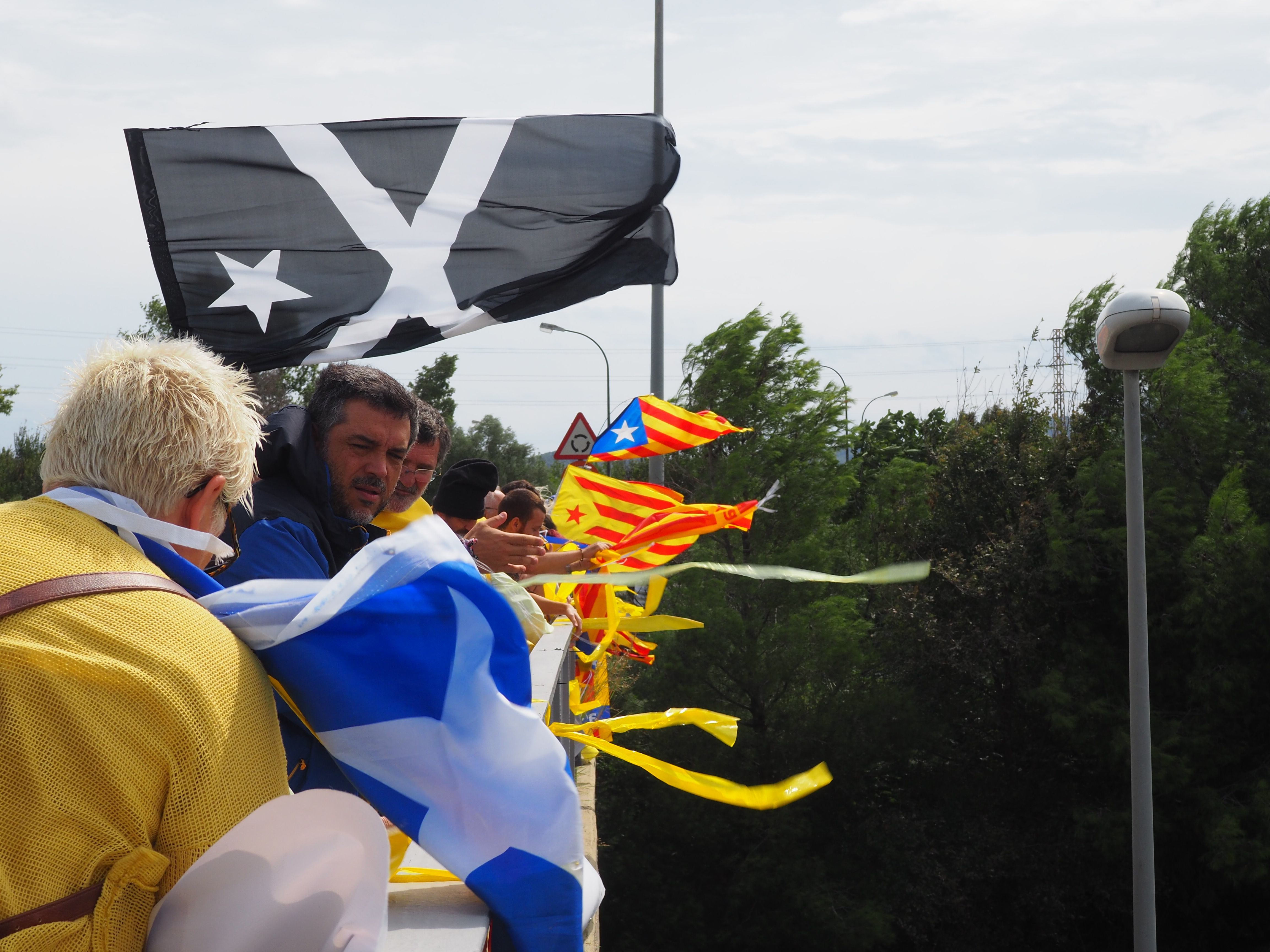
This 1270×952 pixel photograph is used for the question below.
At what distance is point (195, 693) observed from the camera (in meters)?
1.24

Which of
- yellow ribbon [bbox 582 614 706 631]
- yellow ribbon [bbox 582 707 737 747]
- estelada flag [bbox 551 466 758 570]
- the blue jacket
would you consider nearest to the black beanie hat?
yellow ribbon [bbox 582 614 706 631]

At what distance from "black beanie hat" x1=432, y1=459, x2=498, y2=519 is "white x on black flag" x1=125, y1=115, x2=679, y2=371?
49 cm

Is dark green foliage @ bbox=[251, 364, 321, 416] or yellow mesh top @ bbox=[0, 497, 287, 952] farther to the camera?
dark green foliage @ bbox=[251, 364, 321, 416]

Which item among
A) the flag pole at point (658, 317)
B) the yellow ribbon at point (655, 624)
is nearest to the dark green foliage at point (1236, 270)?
the flag pole at point (658, 317)

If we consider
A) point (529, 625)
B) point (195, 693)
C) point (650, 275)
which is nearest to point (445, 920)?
point (195, 693)

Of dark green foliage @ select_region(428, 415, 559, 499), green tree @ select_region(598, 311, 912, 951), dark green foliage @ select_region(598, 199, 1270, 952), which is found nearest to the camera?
dark green foliage @ select_region(598, 199, 1270, 952)

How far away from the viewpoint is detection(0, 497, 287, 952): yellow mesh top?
3.79 ft

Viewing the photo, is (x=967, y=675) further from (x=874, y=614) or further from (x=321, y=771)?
(x=321, y=771)

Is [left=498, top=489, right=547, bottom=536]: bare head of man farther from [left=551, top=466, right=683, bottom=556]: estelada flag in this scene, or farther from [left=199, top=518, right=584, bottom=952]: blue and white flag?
[left=199, top=518, right=584, bottom=952]: blue and white flag

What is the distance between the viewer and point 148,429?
Answer: 1.49m

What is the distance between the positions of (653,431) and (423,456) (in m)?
4.66

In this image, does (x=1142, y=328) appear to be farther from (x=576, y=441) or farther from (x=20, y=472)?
(x=20, y=472)

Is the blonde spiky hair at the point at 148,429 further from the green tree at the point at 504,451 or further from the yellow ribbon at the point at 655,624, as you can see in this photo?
the green tree at the point at 504,451

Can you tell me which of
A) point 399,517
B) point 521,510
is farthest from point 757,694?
point 399,517
